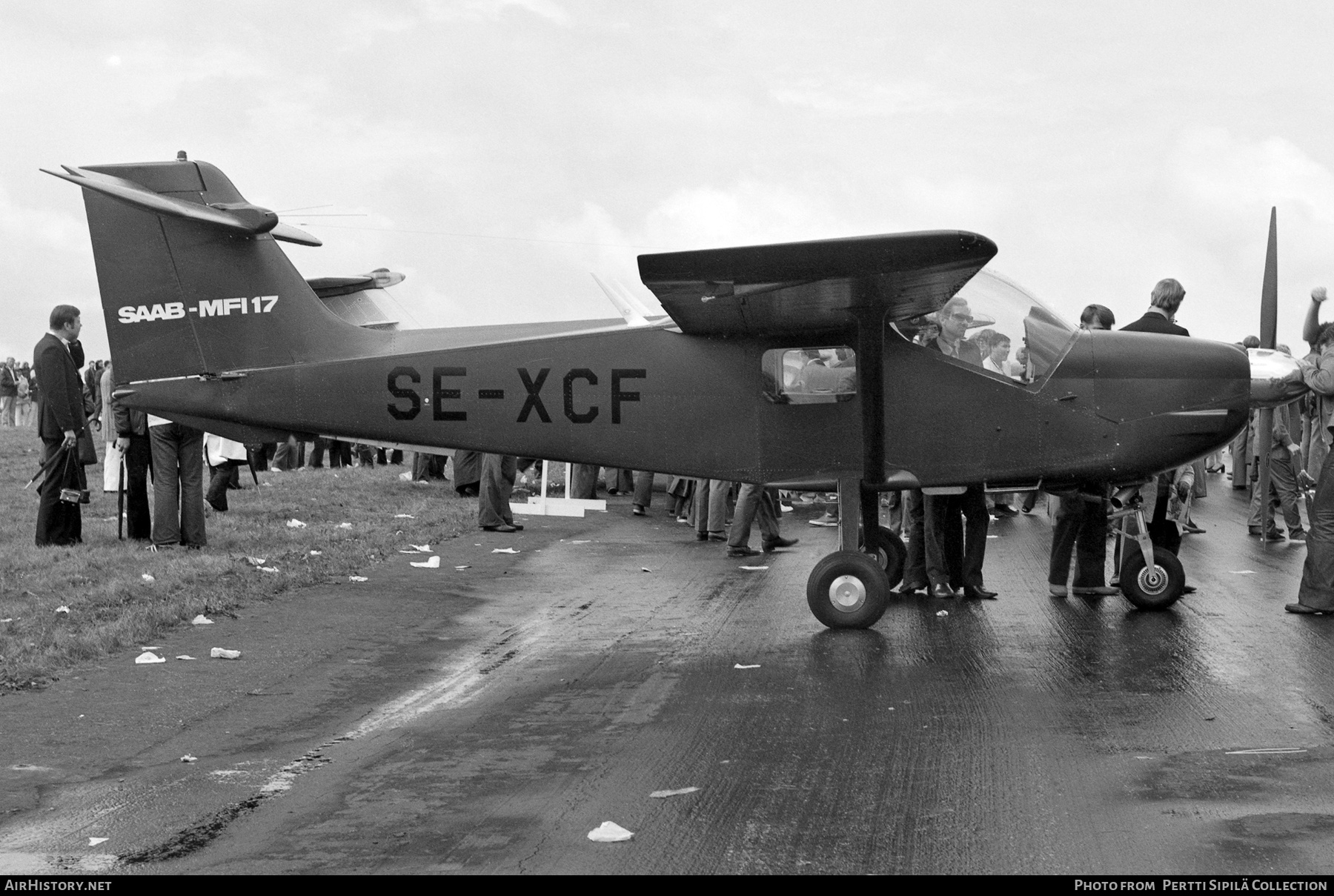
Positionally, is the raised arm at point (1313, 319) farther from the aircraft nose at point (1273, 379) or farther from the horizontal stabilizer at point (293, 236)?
the horizontal stabilizer at point (293, 236)

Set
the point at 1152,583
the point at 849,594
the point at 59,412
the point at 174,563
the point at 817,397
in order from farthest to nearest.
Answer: the point at 59,412 < the point at 174,563 < the point at 1152,583 < the point at 817,397 < the point at 849,594

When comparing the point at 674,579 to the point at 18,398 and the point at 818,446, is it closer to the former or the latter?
the point at 818,446

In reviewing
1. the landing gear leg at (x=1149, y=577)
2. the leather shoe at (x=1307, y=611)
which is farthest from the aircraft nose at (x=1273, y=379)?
the leather shoe at (x=1307, y=611)

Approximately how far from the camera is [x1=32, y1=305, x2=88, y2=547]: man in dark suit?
1278 cm

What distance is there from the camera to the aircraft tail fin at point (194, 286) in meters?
11.0

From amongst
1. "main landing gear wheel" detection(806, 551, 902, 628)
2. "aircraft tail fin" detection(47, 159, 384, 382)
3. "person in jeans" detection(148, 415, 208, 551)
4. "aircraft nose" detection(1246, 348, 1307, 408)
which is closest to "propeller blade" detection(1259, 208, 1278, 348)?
"aircraft nose" detection(1246, 348, 1307, 408)

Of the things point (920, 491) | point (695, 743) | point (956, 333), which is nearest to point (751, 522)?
point (920, 491)

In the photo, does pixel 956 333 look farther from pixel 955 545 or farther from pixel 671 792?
pixel 671 792

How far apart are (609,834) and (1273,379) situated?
23.1 ft

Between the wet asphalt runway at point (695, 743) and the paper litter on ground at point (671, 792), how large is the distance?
0.21ft

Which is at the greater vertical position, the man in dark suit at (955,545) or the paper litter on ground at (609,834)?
the man in dark suit at (955,545)

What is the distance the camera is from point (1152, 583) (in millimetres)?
10211

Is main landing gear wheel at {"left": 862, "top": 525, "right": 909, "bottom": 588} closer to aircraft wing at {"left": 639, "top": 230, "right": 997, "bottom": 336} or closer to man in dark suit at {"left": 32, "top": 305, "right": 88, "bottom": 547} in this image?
aircraft wing at {"left": 639, "top": 230, "right": 997, "bottom": 336}

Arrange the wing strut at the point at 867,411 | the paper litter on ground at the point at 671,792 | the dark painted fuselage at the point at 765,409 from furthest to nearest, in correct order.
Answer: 1. the dark painted fuselage at the point at 765,409
2. the wing strut at the point at 867,411
3. the paper litter on ground at the point at 671,792
